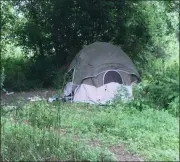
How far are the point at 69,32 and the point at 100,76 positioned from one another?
164 inches

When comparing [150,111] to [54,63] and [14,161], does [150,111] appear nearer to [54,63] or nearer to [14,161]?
[14,161]

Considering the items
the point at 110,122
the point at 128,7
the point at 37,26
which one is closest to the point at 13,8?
the point at 37,26

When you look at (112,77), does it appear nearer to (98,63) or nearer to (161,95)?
(98,63)

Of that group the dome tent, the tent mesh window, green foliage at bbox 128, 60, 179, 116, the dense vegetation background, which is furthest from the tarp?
the dense vegetation background

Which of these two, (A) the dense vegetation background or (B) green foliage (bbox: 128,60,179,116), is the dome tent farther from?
(A) the dense vegetation background

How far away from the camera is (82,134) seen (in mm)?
5898

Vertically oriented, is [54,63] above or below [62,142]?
above

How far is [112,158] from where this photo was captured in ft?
14.5

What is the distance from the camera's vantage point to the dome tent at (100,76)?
32.9 feet

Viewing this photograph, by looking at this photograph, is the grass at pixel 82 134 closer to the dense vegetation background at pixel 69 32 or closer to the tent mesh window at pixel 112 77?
the tent mesh window at pixel 112 77

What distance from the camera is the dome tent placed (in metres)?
10.0

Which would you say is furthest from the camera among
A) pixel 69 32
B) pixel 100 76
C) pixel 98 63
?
pixel 69 32

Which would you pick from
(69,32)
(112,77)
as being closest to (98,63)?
(112,77)

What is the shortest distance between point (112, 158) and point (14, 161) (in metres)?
1.16
